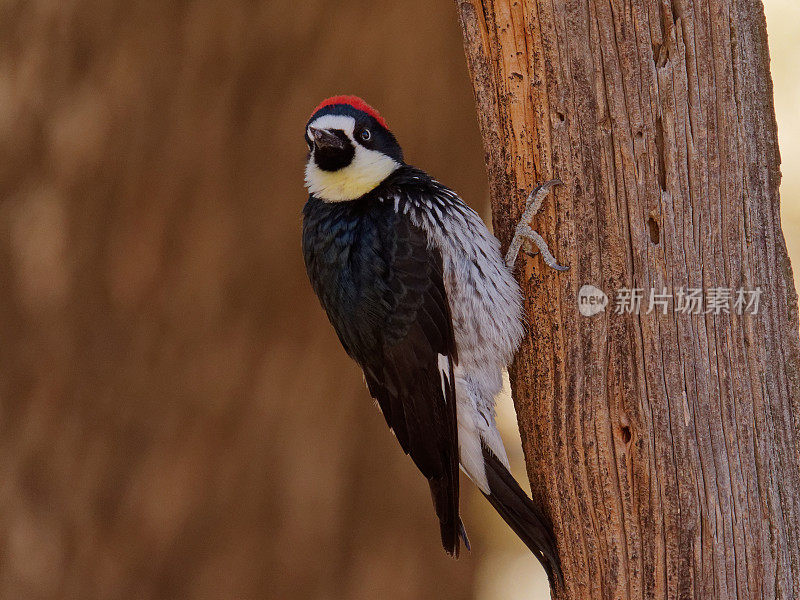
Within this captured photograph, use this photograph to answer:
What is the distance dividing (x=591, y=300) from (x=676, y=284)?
0.60 ft

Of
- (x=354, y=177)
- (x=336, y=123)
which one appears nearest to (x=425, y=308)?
(x=354, y=177)

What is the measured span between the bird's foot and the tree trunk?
41 millimetres

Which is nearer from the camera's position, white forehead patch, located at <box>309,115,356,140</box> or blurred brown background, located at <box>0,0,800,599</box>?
white forehead patch, located at <box>309,115,356,140</box>

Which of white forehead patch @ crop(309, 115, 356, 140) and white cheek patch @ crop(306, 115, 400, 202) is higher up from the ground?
white forehead patch @ crop(309, 115, 356, 140)

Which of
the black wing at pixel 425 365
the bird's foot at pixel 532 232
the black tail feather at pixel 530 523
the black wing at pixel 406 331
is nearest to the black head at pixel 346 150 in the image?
the black wing at pixel 406 331

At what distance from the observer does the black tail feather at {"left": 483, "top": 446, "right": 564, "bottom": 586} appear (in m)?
2.01

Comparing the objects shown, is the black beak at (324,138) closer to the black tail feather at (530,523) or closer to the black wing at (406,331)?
the black wing at (406,331)

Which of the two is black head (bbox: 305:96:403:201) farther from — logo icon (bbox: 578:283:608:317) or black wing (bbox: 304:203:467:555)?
logo icon (bbox: 578:283:608:317)

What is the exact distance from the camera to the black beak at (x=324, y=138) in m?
2.29

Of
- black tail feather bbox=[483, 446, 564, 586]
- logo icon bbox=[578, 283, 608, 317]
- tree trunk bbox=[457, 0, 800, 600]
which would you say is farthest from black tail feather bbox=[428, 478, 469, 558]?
logo icon bbox=[578, 283, 608, 317]

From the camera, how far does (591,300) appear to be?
1.92m

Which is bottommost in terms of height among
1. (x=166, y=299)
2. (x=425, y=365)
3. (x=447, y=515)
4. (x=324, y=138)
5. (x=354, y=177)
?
(x=447, y=515)

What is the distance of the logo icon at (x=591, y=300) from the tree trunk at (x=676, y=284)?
0.05ft

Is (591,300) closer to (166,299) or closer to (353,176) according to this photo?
(353,176)
